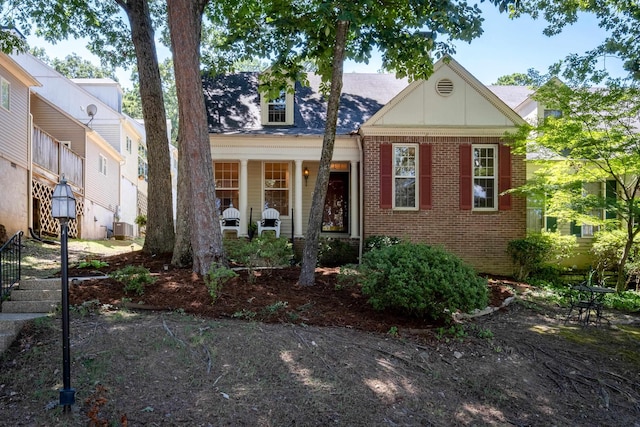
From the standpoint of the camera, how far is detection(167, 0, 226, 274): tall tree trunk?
7.79 meters

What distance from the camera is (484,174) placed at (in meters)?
13.2

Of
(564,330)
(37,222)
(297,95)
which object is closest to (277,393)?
(564,330)

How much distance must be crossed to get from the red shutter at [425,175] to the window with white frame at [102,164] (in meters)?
14.4

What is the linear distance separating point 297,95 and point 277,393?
38.4 feet

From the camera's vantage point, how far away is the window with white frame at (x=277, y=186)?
14703 millimetres

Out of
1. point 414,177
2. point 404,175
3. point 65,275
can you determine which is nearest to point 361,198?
point 404,175

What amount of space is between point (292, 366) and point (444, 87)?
9.65 meters

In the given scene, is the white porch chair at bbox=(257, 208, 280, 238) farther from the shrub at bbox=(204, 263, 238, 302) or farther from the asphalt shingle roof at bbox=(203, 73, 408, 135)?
the shrub at bbox=(204, 263, 238, 302)

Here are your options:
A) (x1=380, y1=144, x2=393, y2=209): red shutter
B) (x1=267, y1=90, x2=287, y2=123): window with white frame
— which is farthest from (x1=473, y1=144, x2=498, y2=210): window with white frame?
(x1=267, y1=90, x2=287, y2=123): window with white frame

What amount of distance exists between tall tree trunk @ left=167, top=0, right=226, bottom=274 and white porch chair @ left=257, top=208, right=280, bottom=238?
18.0 feet

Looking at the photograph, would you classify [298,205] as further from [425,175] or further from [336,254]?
[425,175]

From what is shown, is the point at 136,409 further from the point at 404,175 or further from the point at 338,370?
the point at 404,175

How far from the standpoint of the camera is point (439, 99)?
42.5ft

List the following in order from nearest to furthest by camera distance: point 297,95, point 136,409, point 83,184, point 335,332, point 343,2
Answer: point 136,409, point 335,332, point 343,2, point 297,95, point 83,184
